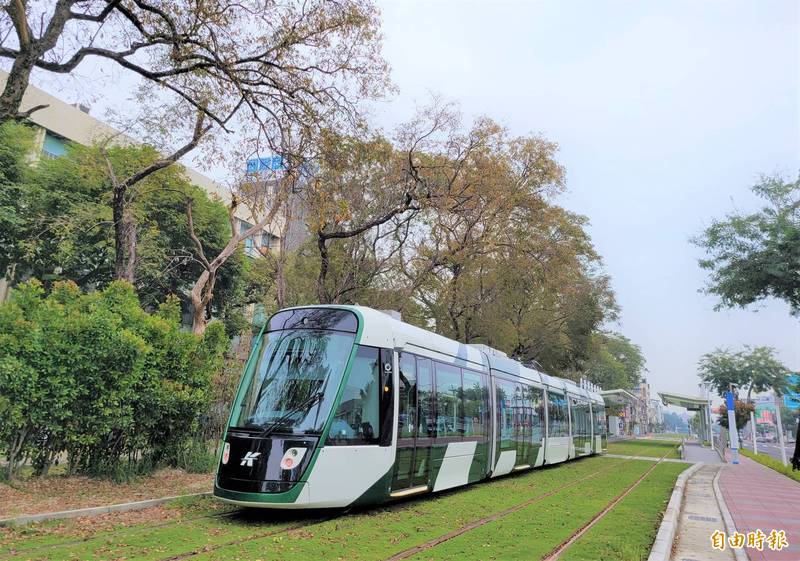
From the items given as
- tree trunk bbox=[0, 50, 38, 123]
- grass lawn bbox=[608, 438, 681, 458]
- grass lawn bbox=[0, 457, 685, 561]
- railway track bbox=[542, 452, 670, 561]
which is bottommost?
grass lawn bbox=[0, 457, 685, 561]

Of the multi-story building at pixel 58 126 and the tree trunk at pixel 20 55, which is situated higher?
the multi-story building at pixel 58 126

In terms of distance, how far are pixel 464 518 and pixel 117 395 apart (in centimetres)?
613

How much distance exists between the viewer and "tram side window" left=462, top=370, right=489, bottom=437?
37.2 ft

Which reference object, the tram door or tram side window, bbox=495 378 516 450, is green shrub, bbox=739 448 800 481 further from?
the tram door

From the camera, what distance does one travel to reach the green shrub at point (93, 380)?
27.7ft

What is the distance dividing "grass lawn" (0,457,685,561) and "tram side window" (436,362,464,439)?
130cm

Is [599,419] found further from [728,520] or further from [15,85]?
[15,85]

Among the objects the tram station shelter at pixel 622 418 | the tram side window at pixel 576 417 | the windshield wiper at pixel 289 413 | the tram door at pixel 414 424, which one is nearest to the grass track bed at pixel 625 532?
the tram door at pixel 414 424

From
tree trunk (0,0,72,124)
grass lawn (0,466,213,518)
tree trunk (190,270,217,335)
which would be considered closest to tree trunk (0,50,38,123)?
tree trunk (0,0,72,124)

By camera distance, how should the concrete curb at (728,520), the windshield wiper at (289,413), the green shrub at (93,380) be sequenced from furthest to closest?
the green shrub at (93,380), the windshield wiper at (289,413), the concrete curb at (728,520)

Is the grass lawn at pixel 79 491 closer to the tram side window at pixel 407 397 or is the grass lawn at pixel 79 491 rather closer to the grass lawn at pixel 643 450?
the tram side window at pixel 407 397

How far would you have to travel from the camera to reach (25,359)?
8.35 m

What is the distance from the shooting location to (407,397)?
9117mm

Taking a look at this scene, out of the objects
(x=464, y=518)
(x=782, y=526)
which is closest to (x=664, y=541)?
(x=464, y=518)
